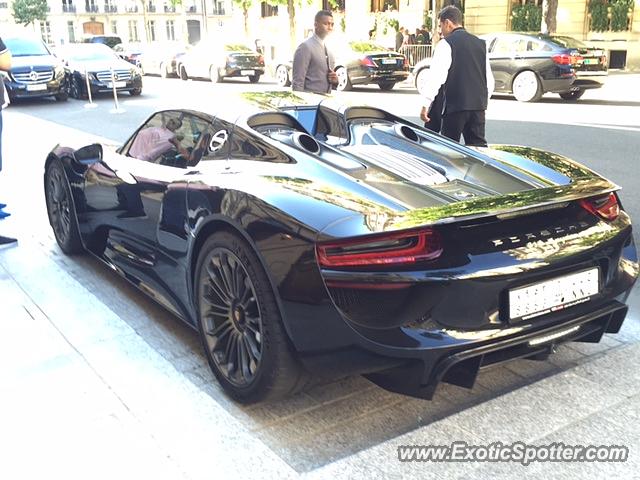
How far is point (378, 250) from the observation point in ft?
8.02

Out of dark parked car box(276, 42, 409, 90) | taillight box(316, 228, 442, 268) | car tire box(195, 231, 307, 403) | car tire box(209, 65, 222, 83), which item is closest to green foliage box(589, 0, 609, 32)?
dark parked car box(276, 42, 409, 90)

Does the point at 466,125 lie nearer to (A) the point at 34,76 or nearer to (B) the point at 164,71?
→ (A) the point at 34,76

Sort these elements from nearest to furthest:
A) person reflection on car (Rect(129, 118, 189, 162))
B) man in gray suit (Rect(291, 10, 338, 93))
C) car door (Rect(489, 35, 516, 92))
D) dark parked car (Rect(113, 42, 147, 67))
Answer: person reflection on car (Rect(129, 118, 189, 162)) < man in gray suit (Rect(291, 10, 338, 93)) < car door (Rect(489, 35, 516, 92)) < dark parked car (Rect(113, 42, 147, 67))

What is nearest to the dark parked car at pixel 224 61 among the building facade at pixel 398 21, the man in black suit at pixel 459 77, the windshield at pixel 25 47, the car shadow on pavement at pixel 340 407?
the building facade at pixel 398 21

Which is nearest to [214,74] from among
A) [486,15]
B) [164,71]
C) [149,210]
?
[164,71]

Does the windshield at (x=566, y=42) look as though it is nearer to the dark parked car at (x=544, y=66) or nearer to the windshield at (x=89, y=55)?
the dark parked car at (x=544, y=66)

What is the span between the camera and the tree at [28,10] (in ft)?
239

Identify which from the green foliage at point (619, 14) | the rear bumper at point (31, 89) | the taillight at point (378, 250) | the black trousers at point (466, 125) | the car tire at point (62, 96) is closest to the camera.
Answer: the taillight at point (378, 250)

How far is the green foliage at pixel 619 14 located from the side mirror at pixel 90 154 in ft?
86.2

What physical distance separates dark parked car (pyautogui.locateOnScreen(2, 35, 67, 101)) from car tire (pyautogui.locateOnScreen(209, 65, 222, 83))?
6675 millimetres

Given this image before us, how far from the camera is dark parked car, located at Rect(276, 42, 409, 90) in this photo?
1914cm

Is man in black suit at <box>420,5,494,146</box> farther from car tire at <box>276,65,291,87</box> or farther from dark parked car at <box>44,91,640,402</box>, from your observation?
car tire at <box>276,65,291,87</box>

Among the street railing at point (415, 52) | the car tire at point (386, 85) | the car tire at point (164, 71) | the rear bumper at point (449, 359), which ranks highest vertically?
the street railing at point (415, 52)

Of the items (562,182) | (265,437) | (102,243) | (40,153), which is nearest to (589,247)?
(562,182)
